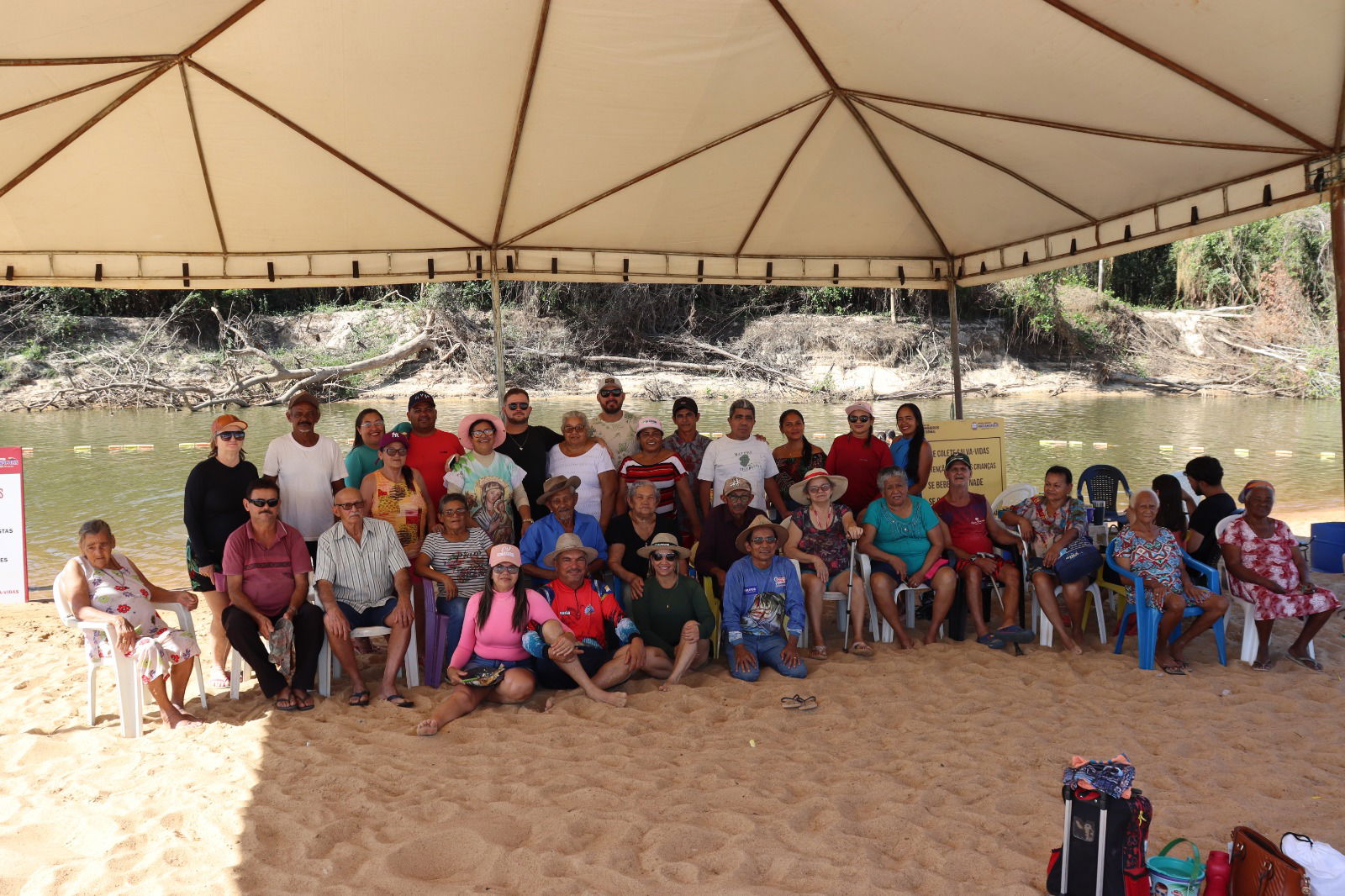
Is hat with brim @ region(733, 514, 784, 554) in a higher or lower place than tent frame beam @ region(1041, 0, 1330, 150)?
lower

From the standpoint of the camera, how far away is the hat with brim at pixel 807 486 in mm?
5543

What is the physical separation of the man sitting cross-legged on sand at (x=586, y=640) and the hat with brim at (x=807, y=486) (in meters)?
1.37

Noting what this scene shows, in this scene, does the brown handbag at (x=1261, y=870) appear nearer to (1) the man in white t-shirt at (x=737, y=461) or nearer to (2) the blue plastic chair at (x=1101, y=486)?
(1) the man in white t-shirt at (x=737, y=461)

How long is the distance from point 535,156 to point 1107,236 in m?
4.01

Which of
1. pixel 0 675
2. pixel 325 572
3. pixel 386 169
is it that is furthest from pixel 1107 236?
pixel 0 675

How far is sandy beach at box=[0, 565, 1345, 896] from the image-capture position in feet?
10.1

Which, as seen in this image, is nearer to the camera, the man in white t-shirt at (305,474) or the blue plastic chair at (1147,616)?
the blue plastic chair at (1147,616)

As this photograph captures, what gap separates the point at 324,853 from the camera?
Result: 323 cm

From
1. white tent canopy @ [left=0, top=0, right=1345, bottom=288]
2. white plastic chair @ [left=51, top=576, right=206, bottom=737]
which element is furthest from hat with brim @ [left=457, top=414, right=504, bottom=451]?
white plastic chair @ [left=51, top=576, right=206, bottom=737]

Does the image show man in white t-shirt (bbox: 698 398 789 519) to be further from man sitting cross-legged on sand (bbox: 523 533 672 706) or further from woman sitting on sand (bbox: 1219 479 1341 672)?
woman sitting on sand (bbox: 1219 479 1341 672)

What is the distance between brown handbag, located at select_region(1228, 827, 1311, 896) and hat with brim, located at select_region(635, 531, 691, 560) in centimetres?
285

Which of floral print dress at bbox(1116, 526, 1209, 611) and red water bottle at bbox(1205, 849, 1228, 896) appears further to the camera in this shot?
floral print dress at bbox(1116, 526, 1209, 611)

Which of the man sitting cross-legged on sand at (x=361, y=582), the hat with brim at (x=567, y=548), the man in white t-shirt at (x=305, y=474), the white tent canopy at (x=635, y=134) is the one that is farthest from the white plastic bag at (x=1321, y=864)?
the man in white t-shirt at (x=305, y=474)

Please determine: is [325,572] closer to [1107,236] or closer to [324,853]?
[324,853]
